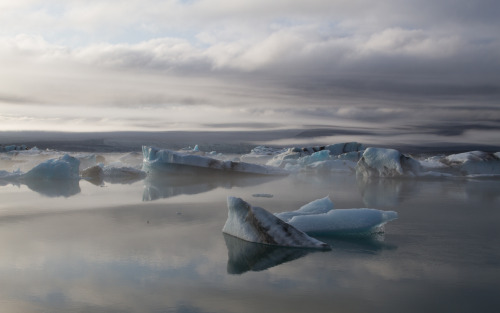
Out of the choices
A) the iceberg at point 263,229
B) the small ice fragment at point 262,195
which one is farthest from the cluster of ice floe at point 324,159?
the iceberg at point 263,229

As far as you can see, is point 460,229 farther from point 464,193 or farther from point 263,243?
point 464,193

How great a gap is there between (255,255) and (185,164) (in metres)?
10.2

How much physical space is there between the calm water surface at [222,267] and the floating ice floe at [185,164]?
297 inches

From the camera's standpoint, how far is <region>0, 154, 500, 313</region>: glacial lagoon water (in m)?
2.76

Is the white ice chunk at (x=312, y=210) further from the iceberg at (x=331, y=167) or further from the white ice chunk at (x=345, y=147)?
the white ice chunk at (x=345, y=147)

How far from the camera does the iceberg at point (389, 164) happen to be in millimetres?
13609

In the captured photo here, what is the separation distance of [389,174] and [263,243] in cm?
1055

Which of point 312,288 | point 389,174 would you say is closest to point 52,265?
point 312,288

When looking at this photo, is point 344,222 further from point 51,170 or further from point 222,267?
point 51,170

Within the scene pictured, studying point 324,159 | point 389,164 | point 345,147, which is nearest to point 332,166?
point 324,159

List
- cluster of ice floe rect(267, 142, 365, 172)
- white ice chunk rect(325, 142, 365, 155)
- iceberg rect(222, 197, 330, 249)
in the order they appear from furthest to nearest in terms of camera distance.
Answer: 1. white ice chunk rect(325, 142, 365, 155)
2. cluster of ice floe rect(267, 142, 365, 172)
3. iceberg rect(222, 197, 330, 249)

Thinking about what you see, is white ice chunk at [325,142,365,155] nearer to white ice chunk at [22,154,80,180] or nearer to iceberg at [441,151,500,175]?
iceberg at [441,151,500,175]

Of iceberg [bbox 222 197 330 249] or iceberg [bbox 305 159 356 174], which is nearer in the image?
iceberg [bbox 222 197 330 249]

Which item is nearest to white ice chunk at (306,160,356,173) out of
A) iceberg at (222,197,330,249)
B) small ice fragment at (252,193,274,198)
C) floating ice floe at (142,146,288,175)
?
floating ice floe at (142,146,288,175)
